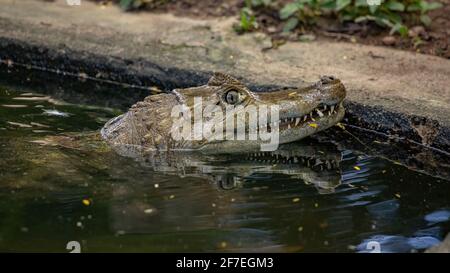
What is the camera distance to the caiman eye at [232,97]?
613 centimetres

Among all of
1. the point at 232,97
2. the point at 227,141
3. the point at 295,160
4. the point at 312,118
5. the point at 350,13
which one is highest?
the point at 350,13

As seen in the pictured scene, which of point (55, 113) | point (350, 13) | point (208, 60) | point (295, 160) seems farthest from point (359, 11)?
point (55, 113)

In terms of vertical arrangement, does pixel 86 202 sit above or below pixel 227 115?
below

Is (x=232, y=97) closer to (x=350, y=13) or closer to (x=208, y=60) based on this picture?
(x=208, y=60)

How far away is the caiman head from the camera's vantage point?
6117 millimetres

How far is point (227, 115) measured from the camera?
20.2ft

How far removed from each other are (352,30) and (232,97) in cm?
289

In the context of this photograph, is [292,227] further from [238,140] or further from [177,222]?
[238,140]

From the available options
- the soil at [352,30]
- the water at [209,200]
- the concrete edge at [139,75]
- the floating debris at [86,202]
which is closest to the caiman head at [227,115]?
the water at [209,200]

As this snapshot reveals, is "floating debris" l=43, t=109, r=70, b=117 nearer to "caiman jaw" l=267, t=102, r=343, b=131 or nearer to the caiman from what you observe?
the caiman

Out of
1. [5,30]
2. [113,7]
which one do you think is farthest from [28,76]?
[113,7]

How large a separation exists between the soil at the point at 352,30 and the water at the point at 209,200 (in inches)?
79.7

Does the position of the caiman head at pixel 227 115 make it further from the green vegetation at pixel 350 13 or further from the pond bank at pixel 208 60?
the green vegetation at pixel 350 13
